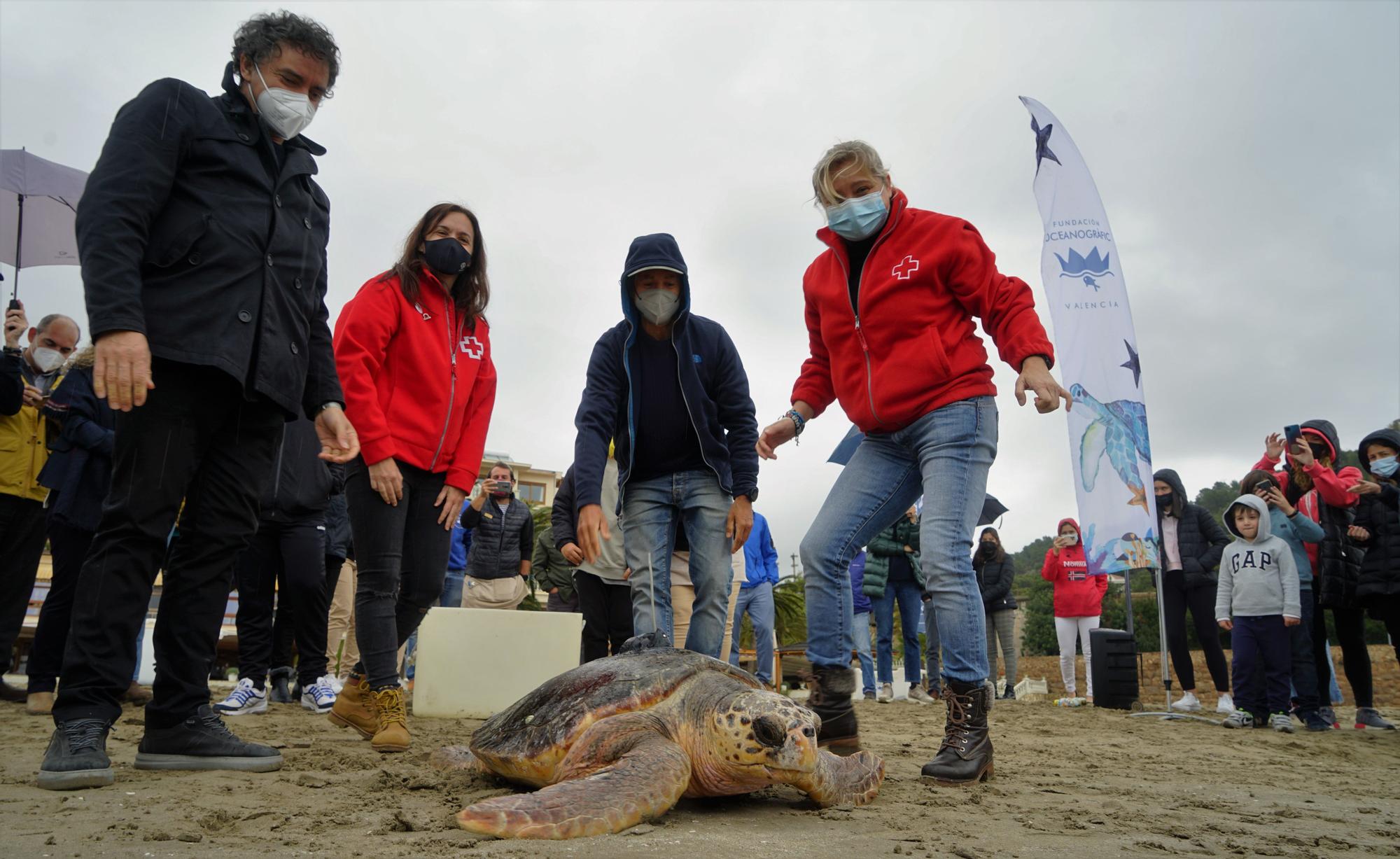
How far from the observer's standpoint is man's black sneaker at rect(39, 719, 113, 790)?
7.23 feet

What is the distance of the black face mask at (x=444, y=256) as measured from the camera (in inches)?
144

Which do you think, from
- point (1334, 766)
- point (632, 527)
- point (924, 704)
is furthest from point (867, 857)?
point (924, 704)

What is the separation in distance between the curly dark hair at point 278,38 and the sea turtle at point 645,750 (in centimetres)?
225

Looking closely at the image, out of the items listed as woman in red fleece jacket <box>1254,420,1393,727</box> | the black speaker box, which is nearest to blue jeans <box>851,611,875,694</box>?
the black speaker box

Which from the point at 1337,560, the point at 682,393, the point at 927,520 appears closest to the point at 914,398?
the point at 927,520

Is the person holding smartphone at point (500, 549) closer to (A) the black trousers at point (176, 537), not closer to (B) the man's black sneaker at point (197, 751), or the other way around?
(A) the black trousers at point (176, 537)

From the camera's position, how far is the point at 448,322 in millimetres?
3742

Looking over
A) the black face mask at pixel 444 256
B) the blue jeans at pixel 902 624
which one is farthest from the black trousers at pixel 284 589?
the blue jeans at pixel 902 624

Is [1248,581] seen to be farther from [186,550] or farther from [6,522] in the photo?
[6,522]

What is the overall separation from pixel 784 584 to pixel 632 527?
24264 mm

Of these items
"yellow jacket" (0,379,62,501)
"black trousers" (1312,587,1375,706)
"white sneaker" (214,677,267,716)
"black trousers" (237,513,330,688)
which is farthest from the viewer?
"black trousers" (1312,587,1375,706)

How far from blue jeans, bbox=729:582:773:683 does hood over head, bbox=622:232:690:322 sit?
14.4ft

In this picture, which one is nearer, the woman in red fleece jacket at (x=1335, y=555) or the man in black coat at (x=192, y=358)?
the man in black coat at (x=192, y=358)

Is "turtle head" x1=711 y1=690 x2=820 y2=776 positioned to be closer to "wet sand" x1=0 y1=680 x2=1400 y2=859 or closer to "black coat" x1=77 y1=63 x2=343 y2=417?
"wet sand" x1=0 y1=680 x2=1400 y2=859
